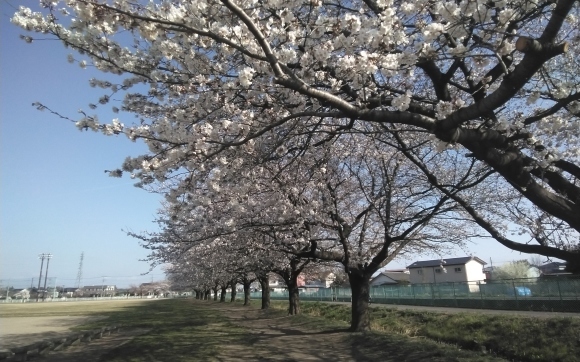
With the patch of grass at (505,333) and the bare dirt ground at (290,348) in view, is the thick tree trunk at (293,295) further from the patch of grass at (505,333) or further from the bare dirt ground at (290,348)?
the patch of grass at (505,333)

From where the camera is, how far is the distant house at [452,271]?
43281 mm

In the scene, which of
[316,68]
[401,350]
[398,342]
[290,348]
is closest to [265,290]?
[290,348]

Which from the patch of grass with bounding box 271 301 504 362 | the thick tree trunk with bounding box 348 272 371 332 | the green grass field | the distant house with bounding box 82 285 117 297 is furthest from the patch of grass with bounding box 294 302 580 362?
the distant house with bounding box 82 285 117 297

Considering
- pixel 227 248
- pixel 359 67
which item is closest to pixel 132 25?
pixel 359 67

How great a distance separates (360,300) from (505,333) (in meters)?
4.41

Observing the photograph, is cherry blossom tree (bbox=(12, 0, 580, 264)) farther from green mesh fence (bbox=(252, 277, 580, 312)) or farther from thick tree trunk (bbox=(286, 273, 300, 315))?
thick tree trunk (bbox=(286, 273, 300, 315))

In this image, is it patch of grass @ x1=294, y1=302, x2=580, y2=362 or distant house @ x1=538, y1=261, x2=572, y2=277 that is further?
distant house @ x1=538, y1=261, x2=572, y2=277

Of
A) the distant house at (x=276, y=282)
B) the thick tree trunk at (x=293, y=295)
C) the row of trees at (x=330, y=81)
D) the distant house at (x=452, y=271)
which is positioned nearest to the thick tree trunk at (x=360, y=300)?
the row of trees at (x=330, y=81)

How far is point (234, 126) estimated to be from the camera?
6.02m

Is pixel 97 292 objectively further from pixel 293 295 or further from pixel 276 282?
pixel 293 295

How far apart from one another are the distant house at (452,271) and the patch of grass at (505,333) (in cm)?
2919

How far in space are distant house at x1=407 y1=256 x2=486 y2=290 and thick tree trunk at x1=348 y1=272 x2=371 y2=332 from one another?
3141 centimetres

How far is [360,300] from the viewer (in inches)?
539

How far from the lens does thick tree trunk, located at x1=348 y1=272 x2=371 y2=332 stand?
13.5 m
